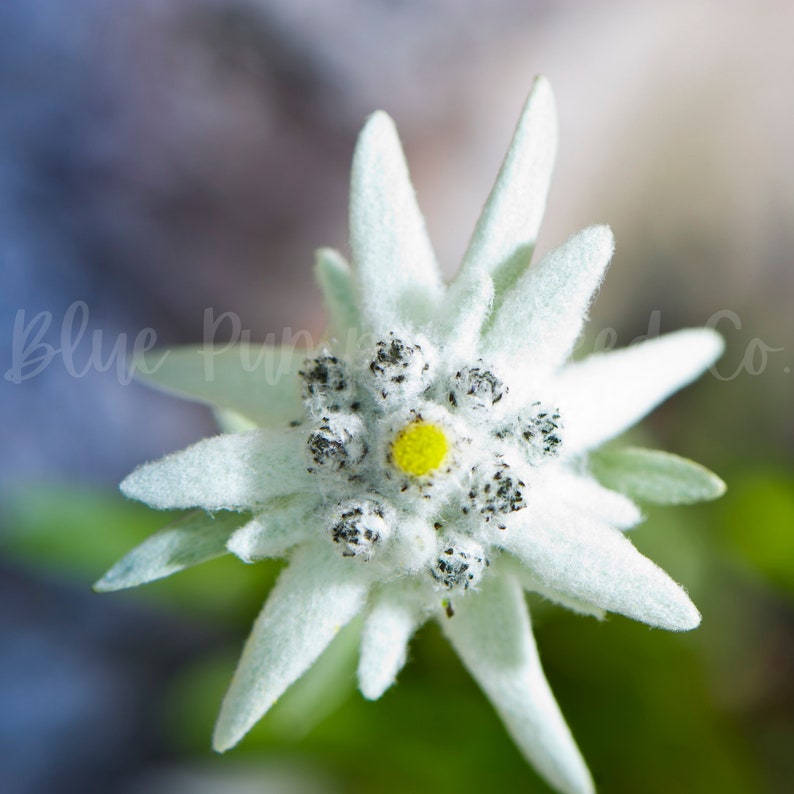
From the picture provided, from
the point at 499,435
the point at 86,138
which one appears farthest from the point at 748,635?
the point at 86,138

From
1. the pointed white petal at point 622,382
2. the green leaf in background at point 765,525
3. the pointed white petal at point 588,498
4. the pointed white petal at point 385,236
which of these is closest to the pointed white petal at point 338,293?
the pointed white petal at point 385,236

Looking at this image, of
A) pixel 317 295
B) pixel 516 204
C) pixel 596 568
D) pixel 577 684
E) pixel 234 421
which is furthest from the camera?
pixel 317 295

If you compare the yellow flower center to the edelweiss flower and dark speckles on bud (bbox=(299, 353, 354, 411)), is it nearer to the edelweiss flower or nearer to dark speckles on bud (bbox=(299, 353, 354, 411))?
the edelweiss flower

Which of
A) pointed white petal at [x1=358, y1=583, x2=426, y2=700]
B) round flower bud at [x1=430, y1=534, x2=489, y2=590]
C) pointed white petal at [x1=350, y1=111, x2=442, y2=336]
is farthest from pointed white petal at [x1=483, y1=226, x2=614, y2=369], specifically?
pointed white petal at [x1=358, y1=583, x2=426, y2=700]

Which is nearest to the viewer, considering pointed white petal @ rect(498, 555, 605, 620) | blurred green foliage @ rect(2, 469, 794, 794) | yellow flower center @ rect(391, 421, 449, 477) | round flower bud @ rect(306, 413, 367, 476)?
yellow flower center @ rect(391, 421, 449, 477)

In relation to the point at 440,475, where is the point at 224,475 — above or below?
above

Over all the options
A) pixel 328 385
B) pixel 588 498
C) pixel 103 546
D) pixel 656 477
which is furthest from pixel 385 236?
pixel 103 546

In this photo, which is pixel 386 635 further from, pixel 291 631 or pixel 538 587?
pixel 538 587
